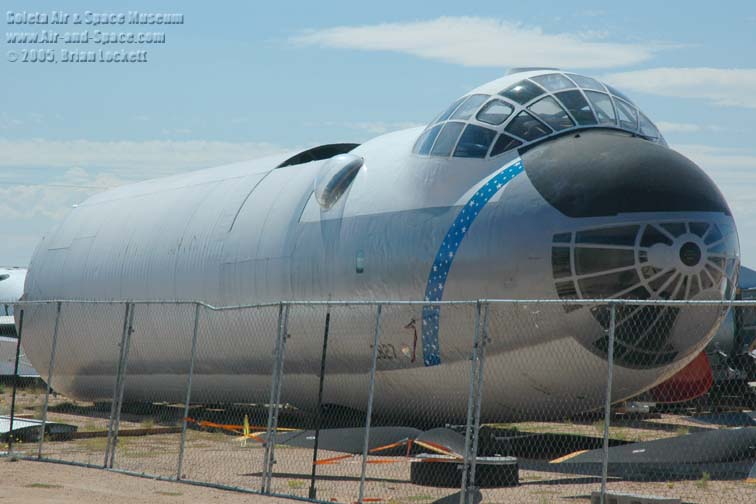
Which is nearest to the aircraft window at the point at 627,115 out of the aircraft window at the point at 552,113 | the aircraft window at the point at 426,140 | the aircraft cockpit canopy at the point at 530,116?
the aircraft cockpit canopy at the point at 530,116

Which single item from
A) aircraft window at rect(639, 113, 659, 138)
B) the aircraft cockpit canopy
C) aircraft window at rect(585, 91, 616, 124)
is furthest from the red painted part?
aircraft window at rect(585, 91, 616, 124)

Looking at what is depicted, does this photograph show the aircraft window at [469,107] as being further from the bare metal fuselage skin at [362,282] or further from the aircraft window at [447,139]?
the bare metal fuselage skin at [362,282]

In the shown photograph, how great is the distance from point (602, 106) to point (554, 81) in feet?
2.44

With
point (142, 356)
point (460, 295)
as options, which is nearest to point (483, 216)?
point (460, 295)

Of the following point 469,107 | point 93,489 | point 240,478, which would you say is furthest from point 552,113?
point 93,489

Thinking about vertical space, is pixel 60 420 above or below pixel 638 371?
below

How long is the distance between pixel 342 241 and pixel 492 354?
130 inches

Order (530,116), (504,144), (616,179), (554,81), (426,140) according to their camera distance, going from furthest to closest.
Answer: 1. (426,140)
2. (554,81)
3. (530,116)
4. (504,144)
5. (616,179)

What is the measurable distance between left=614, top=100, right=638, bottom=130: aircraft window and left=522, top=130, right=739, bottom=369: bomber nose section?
4.12 ft

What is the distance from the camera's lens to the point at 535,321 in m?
14.5

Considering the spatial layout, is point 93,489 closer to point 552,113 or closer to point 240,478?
point 240,478

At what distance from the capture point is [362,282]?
1669 cm

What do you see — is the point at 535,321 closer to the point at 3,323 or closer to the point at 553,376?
the point at 553,376

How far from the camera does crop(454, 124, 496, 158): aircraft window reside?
51.2 ft
